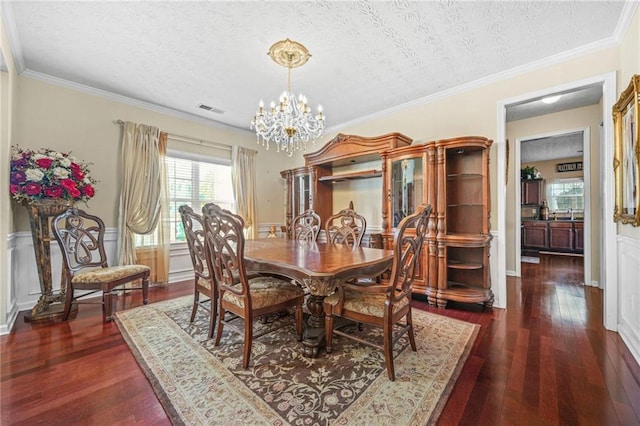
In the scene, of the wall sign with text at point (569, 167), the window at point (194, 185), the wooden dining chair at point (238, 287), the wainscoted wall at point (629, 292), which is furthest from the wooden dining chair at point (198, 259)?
the wall sign with text at point (569, 167)

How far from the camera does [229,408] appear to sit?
1404 mm

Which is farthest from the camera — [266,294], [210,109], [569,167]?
[569,167]

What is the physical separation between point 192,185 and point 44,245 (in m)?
2.02

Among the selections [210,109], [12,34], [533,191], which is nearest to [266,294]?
[12,34]

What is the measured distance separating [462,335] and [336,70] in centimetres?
293

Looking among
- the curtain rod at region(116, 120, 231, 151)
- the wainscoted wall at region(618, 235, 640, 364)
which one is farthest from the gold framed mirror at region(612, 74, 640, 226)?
the curtain rod at region(116, 120, 231, 151)

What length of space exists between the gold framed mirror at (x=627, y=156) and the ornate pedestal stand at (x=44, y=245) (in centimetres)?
510

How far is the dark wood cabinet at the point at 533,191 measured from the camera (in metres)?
7.53

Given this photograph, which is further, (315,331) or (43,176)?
(43,176)

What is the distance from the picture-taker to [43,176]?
259 cm

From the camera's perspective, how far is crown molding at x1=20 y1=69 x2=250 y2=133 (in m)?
3.01

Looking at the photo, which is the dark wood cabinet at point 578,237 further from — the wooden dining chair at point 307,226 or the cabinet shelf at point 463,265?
the wooden dining chair at point 307,226

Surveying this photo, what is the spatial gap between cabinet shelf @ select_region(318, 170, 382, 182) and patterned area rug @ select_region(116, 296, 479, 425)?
2277 millimetres

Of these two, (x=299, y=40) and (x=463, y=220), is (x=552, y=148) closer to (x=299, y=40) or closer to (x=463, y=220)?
(x=463, y=220)
